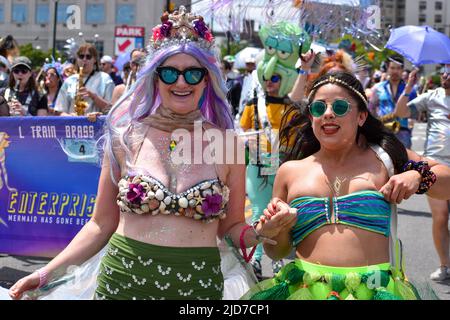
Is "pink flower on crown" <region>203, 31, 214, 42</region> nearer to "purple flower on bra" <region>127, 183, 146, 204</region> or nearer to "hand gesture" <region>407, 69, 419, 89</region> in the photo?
"purple flower on bra" <region>127, 183, 146, 204</region>

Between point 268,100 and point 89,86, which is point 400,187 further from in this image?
point 89,86

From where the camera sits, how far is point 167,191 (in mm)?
3025

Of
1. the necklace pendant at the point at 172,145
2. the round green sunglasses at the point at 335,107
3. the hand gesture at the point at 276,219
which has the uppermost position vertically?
the round green sunglasses at the point at 335,107

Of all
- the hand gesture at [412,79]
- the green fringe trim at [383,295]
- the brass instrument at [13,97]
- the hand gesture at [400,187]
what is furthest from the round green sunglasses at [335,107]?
the brass instrument at [13,97]

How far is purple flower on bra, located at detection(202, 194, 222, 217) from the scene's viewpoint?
3.00 m

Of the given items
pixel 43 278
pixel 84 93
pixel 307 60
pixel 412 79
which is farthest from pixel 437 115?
pixel 43 278

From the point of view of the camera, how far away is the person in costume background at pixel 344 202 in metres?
3.01

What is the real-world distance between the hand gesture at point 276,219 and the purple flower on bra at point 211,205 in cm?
19

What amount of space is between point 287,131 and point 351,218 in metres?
0.77

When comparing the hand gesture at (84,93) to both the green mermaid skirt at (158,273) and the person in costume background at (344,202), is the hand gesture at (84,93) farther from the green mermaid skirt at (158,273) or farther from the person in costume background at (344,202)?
the green mermaid skirt at (158,273)

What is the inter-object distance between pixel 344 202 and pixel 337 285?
34 centimetres

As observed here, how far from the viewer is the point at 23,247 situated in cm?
684

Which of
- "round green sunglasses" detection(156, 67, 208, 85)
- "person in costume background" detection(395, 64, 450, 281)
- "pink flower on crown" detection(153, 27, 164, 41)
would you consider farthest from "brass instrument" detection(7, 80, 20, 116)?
"round green sunglasses" detection(156, 67, 208, 85)

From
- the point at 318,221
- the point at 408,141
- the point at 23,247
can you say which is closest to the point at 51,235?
the point at 23,247
